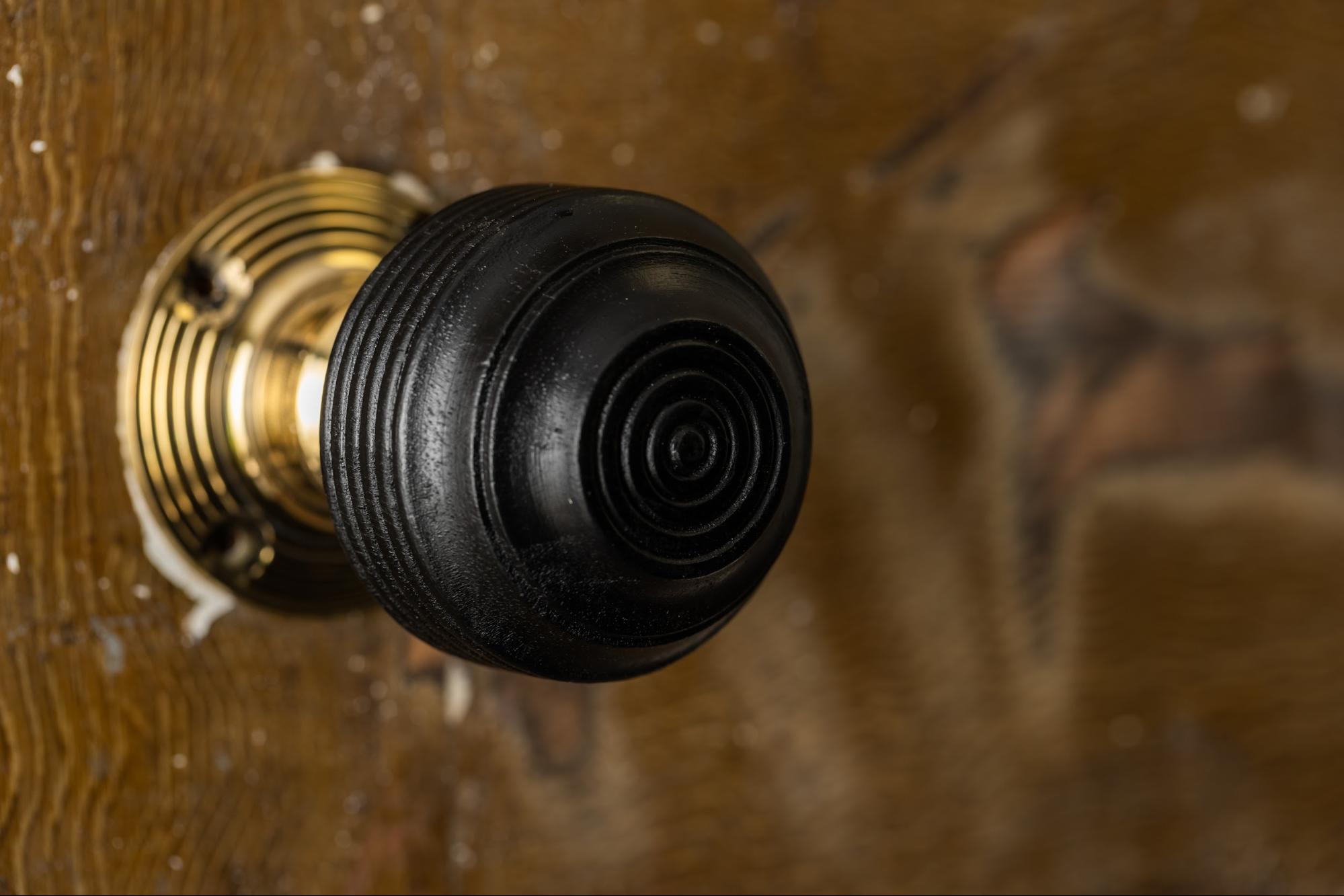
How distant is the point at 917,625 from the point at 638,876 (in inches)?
5.7

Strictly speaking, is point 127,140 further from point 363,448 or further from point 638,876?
point 638,876

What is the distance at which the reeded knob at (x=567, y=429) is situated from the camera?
0.24m

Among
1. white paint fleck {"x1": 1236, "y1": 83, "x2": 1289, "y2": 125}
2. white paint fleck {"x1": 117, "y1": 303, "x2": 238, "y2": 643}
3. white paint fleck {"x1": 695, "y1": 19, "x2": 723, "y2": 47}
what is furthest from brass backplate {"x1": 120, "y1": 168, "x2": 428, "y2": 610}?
white paint fleck {"x1": 1236, "y1": 83, "x2": 1289, "y2": 125}

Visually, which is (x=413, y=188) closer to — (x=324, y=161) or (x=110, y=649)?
(x=324, y=161)

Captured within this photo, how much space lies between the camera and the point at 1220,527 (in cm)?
53

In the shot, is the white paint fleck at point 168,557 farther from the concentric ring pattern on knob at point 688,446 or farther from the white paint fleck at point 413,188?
the concentric ring pattern on knob at point 688,446

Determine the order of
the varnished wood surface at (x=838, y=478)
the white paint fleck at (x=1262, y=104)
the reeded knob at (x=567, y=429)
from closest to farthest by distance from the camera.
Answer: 1. the reeded knob at (x=567, y=429)
2. the varnished wood surface at (x=838, y=478)
3. the white paint fleck at (x=1262, y=104)

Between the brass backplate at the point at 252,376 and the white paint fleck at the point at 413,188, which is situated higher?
the white paint fleck at the point at 413,188

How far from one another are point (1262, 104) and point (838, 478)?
244 millimetres

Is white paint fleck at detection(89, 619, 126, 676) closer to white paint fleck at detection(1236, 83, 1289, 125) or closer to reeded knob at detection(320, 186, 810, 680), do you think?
reeded knob at detection(320, 186, 810, 680)

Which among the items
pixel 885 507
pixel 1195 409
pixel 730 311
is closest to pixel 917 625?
pixel 885 507

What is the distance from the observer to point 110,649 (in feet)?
1.14

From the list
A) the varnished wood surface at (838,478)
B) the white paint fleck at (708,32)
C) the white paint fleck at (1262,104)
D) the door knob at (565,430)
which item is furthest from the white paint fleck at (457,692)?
the white paint fleck at (1262,104)

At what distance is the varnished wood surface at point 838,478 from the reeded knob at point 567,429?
0.12 metres
